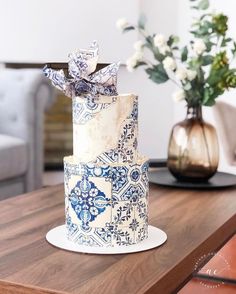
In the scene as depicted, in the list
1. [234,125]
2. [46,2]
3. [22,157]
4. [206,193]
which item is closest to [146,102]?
[46,2]

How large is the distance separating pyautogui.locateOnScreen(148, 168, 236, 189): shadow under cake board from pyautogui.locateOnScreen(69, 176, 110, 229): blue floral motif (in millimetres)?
583

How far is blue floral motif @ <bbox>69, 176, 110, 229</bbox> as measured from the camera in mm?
951

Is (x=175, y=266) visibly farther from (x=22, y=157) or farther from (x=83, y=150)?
(x=22, y=157)

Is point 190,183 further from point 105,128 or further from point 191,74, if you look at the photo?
point 105,128

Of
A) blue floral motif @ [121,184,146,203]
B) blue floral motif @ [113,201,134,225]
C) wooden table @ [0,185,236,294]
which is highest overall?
blue floral motif @ [121,184,146,203]

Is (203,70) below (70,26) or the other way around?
below

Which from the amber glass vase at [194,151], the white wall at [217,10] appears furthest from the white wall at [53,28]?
the amber glass vase at [194,151]

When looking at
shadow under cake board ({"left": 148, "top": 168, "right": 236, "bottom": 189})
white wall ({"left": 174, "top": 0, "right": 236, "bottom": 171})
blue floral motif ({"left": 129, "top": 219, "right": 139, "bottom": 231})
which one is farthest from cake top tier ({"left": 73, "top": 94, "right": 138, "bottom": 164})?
white wall ({"left": 174, "top": 0, "right": 236, "bottom": 171})

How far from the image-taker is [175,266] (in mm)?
880

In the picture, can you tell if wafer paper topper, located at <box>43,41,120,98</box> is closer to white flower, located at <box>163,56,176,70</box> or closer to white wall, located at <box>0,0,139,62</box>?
white flower, located at <box>163,56,176,70</box>

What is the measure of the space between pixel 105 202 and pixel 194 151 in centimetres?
66

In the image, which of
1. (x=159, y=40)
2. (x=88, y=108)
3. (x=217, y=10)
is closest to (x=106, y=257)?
(x=88, y=108)

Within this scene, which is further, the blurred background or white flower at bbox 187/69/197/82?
the blurred background

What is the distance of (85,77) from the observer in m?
0.96
